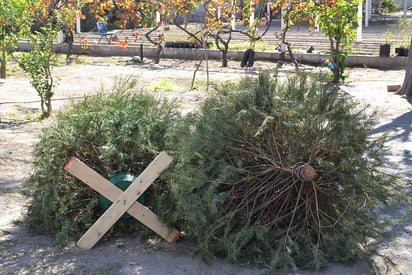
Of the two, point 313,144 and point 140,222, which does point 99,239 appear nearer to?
point 140,222

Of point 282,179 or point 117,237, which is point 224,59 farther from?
point 282,179

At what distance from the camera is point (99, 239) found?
5.14 m

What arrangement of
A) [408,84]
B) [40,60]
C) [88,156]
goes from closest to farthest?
[88,156] < [40,60] < [408,84]

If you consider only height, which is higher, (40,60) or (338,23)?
(338,23)

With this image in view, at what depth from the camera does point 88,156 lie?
18.4 feet

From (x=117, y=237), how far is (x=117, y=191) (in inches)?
21.6

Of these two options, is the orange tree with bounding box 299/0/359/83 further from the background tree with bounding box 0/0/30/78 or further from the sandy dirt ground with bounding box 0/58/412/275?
the background tree with bounding box 0/0/30/78

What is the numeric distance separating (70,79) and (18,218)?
10.9 metres

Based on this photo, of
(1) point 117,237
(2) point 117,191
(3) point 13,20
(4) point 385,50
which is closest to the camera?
(2) point 117,191

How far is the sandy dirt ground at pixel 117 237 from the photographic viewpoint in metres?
4.70

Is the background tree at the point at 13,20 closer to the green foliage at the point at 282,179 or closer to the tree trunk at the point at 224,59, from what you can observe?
the tree trunk at the point at 224,59

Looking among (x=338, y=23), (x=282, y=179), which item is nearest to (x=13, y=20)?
(x=338, y=23)

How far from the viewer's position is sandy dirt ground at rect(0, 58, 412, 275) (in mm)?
4703

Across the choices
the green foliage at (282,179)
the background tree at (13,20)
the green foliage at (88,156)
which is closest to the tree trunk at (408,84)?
the background tree at (13,20)
